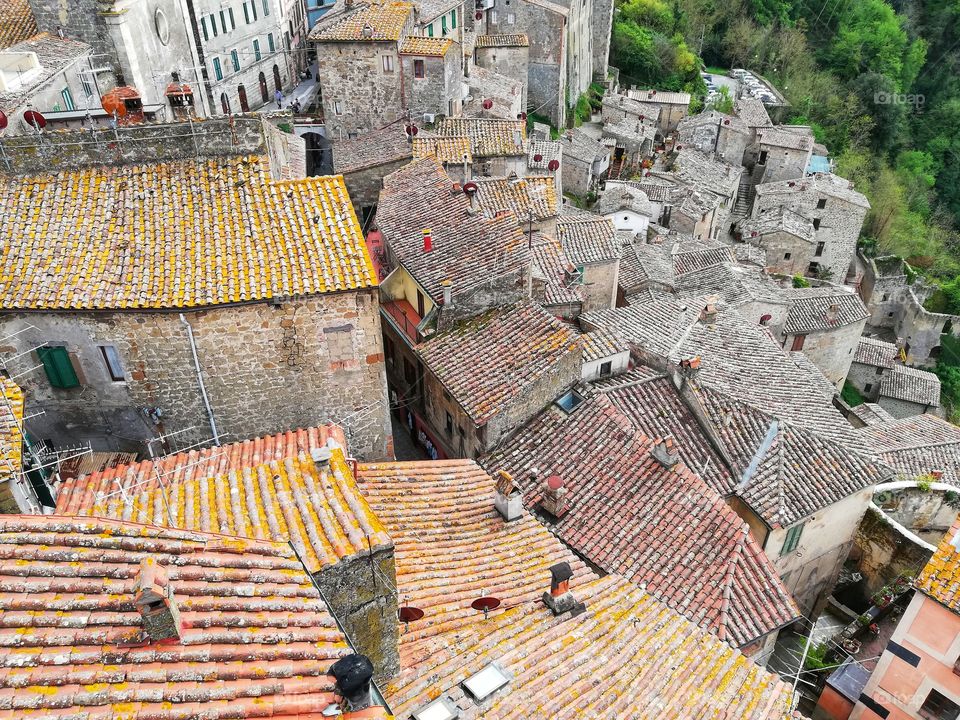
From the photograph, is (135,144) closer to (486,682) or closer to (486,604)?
(486,604)

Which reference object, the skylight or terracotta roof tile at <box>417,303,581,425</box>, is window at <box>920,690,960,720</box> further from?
the skylight

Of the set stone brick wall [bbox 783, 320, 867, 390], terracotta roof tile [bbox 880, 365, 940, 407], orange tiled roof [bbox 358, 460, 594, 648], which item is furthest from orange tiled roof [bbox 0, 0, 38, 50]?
terracotta roof tile [bbox 880, 365, 940, 407]

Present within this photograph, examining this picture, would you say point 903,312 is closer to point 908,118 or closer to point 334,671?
point 908,118

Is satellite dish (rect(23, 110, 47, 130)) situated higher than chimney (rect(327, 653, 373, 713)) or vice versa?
satellite dish (rect(23, 110, 47, 130))

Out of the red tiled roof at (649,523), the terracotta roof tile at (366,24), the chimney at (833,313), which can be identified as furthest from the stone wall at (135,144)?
the chimney at (833,313)

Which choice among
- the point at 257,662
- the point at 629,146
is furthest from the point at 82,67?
the point at 629,146

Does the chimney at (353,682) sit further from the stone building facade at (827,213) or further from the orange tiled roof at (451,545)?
the stone building facade at (827,213)

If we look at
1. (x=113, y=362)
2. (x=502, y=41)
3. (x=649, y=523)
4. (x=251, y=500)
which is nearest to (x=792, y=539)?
(x=649, y=523)
